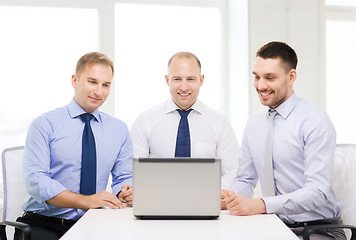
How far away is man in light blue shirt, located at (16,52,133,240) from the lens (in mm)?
2314

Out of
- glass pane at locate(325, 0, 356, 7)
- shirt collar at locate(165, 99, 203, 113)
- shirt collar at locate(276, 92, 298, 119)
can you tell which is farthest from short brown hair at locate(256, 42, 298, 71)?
glass pane at locate(325, 0, 356, 7)

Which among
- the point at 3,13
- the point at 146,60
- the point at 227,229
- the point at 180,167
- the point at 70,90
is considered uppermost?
the point at 3,13

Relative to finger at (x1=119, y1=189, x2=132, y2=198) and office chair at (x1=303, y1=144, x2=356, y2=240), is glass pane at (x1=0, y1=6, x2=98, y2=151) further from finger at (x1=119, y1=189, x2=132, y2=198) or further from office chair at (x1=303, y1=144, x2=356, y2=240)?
office chair at (x1=303, y1=144, x2=356, y2=240)

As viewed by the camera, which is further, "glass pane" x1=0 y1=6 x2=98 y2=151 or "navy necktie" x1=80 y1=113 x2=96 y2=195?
"glass pane" x1=0 y1=6 x2=98 y2=151

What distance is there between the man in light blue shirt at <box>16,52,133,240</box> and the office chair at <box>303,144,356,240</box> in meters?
1.17

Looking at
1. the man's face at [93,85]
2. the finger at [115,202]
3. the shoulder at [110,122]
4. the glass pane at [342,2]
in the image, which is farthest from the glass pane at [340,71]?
the finger at [115,202]

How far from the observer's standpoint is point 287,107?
251 centimetres

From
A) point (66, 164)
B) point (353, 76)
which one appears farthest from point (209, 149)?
point (353, 76)

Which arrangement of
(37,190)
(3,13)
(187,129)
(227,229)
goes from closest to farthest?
(227,229) < (37,190) < (187,129) < (3,13)

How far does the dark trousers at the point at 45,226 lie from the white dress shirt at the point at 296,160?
977mm

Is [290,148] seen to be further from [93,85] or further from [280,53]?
[93,85]

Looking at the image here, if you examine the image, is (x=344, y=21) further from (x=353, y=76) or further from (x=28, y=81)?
(x=28, y=81)

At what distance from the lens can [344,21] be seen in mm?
4543

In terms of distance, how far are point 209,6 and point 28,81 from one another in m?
1.85
